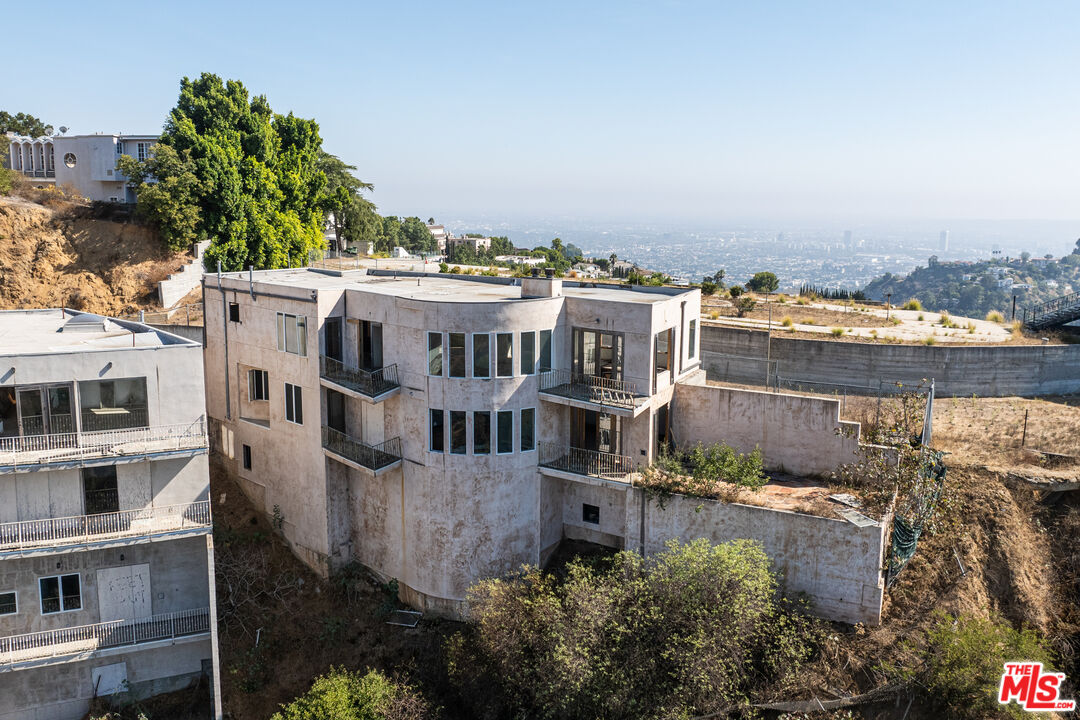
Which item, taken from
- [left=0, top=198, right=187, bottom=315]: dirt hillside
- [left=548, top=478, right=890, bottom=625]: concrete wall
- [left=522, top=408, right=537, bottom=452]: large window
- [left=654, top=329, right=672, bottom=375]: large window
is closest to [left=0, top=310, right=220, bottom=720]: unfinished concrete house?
[left=522, top=408, right=537, bottom=452]: large window

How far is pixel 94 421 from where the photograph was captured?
80.3ft

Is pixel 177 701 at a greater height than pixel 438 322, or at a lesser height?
lesser

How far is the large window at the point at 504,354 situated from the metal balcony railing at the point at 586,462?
3135mm

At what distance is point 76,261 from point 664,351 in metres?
38.9

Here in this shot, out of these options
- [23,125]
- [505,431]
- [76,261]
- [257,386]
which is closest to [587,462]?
[505,431]

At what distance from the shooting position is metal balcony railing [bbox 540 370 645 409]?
26.5 m

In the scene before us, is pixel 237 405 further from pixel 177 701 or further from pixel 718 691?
pixel 718 691

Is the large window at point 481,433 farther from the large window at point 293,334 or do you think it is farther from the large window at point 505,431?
the large window at point 293,334

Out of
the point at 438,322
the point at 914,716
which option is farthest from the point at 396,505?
the point at 914,716

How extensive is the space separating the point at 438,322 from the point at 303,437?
826 cm

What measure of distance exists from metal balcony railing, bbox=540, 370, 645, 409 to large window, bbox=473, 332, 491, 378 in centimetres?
212

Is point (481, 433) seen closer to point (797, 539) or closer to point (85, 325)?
point (797, 539)

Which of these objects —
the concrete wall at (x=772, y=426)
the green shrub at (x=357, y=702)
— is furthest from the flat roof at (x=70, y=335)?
the concrete wall at (x=772, y=426)

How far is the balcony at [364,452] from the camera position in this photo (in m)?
27.2
